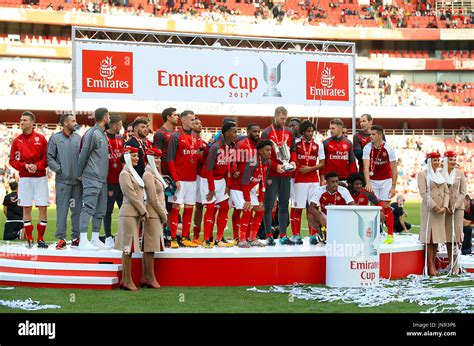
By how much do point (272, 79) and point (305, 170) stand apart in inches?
119

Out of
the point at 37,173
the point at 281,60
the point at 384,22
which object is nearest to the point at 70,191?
the point at 37,173

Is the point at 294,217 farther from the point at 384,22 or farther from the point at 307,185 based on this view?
the point at 384,22

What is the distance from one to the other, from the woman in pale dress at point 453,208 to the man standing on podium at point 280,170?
243 centimetres

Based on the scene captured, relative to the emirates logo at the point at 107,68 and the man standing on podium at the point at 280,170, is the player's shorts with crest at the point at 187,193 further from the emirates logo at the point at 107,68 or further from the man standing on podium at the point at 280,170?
the emirates logo at the point at 107,68

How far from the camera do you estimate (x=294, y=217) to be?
41.3 feet

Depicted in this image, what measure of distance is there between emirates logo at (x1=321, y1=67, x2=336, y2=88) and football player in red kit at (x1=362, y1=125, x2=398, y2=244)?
9.27 ft

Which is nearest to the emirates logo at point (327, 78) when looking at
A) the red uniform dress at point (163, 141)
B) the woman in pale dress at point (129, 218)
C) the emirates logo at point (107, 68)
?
the emirates logo at point (107, 68)

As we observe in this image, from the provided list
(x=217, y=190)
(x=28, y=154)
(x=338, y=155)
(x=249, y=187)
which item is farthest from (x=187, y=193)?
(x=338, y=155)

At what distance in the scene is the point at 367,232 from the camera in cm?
1050

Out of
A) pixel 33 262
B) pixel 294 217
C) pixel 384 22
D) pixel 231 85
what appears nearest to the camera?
pixel 33 262

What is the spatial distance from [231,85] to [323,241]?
401 centimetres

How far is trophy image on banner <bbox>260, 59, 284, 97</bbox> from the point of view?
48.8ft

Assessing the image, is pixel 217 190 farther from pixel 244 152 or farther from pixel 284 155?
pixel 284 155

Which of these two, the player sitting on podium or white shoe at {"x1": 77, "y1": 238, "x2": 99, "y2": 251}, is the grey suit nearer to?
white shoe at {"x1": 77, "y1": 238, "x2": 99, "y2": 251}
